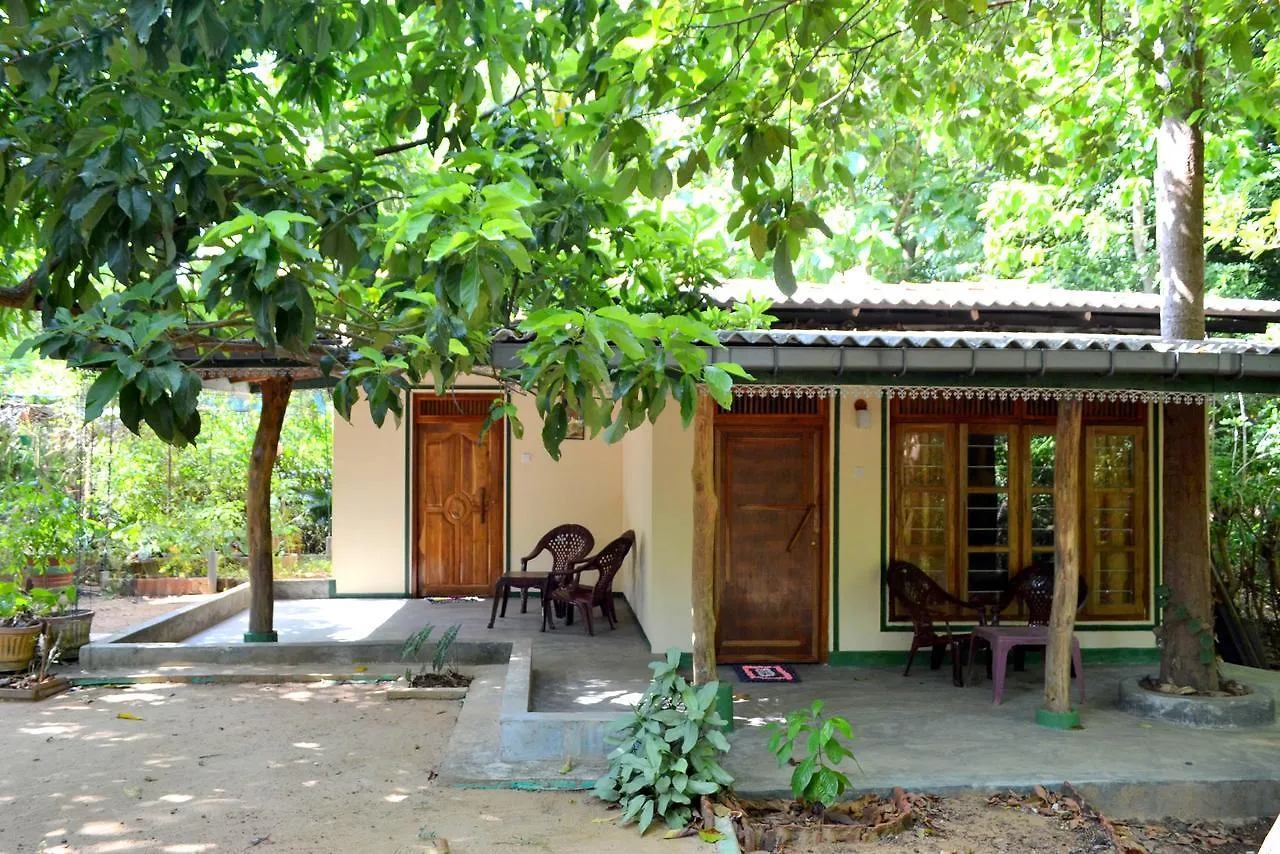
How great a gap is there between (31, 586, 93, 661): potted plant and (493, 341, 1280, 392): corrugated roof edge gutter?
5.35 meters

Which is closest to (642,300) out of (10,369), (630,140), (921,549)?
(630,140)

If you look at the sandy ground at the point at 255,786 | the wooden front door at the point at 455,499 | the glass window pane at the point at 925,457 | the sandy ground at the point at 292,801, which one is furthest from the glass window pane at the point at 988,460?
the wooden front door at the point at 455,499

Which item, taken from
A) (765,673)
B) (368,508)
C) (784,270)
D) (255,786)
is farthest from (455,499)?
(784,270)

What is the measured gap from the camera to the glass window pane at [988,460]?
338 inches

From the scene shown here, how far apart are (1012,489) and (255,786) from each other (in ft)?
20.1

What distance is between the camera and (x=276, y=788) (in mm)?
5723

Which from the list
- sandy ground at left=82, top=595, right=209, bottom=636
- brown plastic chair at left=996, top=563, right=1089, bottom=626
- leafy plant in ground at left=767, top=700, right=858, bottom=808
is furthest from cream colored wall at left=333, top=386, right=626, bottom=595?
leafy plant in ground at left=767, top=700, right=858, bottom=808

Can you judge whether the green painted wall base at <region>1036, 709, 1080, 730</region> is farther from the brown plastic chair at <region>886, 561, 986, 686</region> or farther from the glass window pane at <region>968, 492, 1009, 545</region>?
the glass window pane at <region>968, 492, 1009, 545</region>

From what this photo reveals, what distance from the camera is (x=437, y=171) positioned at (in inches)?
151

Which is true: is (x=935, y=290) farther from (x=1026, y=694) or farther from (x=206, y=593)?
(x=206, y=593)

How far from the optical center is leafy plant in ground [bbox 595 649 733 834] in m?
5.19

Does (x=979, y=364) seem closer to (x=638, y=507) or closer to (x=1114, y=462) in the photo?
(x=1114, y=462)

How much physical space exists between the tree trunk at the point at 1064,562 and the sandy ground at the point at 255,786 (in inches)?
123

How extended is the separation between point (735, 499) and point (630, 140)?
187 inches
